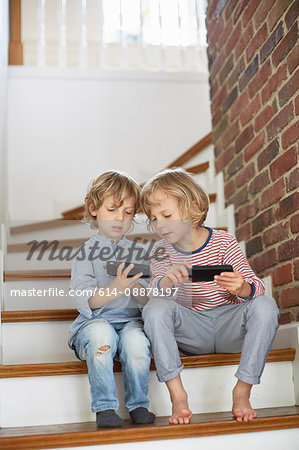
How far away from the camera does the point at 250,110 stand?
210cm

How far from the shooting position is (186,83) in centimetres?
368

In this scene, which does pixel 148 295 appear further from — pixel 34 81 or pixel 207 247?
pixel 34 81

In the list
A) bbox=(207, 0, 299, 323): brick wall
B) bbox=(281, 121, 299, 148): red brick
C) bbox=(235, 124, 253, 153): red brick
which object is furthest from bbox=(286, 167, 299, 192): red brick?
bbox=(235, 124, 253, 153): red brick

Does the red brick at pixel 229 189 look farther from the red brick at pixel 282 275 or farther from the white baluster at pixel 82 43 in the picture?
the white baluster at pixel 82 43

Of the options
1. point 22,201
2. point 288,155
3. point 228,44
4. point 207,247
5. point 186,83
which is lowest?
point 207,247

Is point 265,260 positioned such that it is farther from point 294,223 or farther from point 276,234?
point 294,223

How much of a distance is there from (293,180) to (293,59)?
400 millimetres

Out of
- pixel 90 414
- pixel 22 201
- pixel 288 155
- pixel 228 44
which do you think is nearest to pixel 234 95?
pixel 228 44

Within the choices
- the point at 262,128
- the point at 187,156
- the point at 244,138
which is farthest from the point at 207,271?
the point at 187,156

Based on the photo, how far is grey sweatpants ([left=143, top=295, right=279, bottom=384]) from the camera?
1362mm

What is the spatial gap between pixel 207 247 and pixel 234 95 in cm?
91

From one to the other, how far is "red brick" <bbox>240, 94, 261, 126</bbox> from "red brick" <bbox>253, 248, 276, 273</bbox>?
568mm

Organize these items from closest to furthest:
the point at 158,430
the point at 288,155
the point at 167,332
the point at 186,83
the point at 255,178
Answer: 1. the point at 158,430
2. the point at 167,332
3. the point at 288,155
4. the point at 255,178
5. the point at 186,83

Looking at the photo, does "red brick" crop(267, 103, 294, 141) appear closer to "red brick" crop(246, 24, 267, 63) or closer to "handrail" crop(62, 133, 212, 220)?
"red brick" crop(246, 24, 267, 63)
